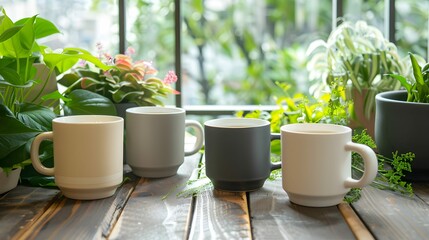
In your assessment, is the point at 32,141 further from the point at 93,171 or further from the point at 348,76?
the point at 348,76

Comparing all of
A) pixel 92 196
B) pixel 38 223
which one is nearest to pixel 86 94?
pixel 92 196

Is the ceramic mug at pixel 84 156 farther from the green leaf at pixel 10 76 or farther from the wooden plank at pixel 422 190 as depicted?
the wooden plank at pixel 422 190

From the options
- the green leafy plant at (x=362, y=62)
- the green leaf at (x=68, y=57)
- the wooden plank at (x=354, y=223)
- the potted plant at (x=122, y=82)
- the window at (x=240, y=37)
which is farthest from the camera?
the window at (x=240, y=37)

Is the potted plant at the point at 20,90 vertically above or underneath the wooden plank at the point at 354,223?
above

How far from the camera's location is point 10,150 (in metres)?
1.02

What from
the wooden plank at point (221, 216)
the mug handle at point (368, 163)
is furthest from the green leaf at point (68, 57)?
the mug handle at point (368, 163)

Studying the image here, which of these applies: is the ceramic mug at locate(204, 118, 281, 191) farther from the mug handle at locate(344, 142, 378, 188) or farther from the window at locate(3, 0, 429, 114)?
the window at locate(3, 0, 429, 114)

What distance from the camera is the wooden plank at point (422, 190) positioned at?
43.1 inches

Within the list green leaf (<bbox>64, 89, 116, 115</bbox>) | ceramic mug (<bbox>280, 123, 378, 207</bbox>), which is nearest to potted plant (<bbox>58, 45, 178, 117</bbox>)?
green leaf (<bbox>64, 89, 116, 115</bbox>)

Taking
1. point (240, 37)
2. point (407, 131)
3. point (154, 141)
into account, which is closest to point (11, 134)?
point (154, 141)

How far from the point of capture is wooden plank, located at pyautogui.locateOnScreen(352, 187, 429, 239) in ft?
2.93

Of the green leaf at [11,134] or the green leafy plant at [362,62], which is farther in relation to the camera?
the green leafy plant at [362,62]

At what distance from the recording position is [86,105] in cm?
A: 119

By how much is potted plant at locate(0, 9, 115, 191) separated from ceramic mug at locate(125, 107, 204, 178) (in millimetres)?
116
